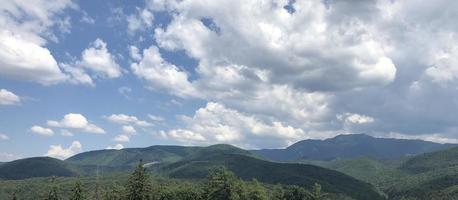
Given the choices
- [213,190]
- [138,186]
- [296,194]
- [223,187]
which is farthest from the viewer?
[296,194]

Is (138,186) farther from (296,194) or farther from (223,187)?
(296,194)

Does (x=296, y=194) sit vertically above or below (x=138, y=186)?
below

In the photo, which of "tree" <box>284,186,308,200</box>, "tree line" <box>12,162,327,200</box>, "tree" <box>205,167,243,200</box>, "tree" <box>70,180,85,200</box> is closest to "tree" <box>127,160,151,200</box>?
"tree line" <box>12,162,327,200</box>

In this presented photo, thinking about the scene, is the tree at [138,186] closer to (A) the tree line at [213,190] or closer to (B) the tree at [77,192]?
(A) the tree line at [213,190]

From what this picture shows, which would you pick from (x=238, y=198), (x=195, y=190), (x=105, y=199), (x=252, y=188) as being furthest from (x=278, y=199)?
(x=105, y=199)

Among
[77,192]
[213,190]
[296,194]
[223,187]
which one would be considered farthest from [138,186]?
[296,194]

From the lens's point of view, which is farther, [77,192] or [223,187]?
[77,192]

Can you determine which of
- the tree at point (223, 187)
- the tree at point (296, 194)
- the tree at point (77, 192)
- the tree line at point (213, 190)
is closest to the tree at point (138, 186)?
the tree line at point (213, 190)

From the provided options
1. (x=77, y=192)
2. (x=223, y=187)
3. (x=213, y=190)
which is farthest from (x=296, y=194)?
(x=77, y=192)

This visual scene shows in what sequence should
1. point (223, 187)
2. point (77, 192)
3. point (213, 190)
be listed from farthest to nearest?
point (77, 192) < point (213, 190) < point (223, 187)

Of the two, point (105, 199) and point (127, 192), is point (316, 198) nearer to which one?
point (127, 192)

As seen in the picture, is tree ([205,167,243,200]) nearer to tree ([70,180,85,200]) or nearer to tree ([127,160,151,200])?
tree ([127,160,151,200])

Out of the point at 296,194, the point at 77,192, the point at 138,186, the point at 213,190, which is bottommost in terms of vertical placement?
the point at 296,194

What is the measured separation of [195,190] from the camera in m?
188
